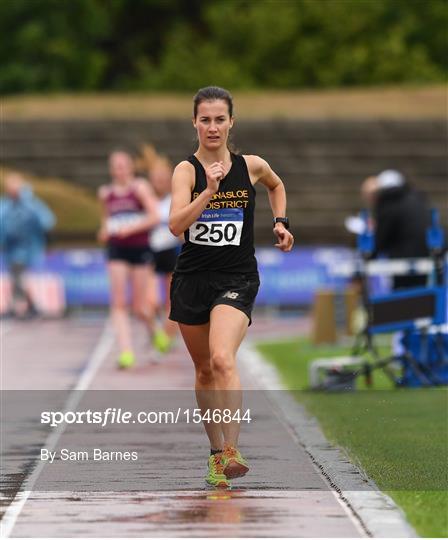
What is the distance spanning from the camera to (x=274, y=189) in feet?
30.8

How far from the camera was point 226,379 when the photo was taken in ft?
28.6

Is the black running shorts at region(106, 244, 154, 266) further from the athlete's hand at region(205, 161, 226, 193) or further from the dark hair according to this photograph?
the athlete's hand at region(205, 161, 226, 193)

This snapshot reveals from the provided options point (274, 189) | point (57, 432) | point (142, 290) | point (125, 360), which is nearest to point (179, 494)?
point (274, 189)

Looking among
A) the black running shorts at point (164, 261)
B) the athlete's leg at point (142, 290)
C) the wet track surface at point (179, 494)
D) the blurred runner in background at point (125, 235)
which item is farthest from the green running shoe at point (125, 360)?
the wet track surface at point (179, 494)

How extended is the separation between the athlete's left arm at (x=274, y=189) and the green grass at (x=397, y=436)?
4.22 feet

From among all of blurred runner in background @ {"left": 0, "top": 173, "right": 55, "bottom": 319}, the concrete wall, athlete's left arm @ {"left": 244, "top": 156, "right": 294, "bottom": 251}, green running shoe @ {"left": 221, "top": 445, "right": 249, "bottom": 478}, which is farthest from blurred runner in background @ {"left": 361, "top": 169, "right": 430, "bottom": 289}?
the concrete wall

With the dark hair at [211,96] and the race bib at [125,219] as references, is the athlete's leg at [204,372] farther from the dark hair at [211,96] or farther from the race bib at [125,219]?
the race bib at [125,219]

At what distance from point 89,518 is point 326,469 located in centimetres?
194

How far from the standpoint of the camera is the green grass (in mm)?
8141

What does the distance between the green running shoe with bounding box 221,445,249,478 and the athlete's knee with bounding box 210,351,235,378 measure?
0.36 m

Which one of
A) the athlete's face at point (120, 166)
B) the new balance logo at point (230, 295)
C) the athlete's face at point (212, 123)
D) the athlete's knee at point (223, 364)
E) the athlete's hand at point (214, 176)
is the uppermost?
the athlete's face at point (212, 123)

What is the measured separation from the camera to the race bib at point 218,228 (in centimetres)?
891

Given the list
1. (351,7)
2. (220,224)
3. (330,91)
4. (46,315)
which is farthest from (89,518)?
(351,7)

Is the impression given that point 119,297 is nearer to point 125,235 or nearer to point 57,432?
point 125,235
